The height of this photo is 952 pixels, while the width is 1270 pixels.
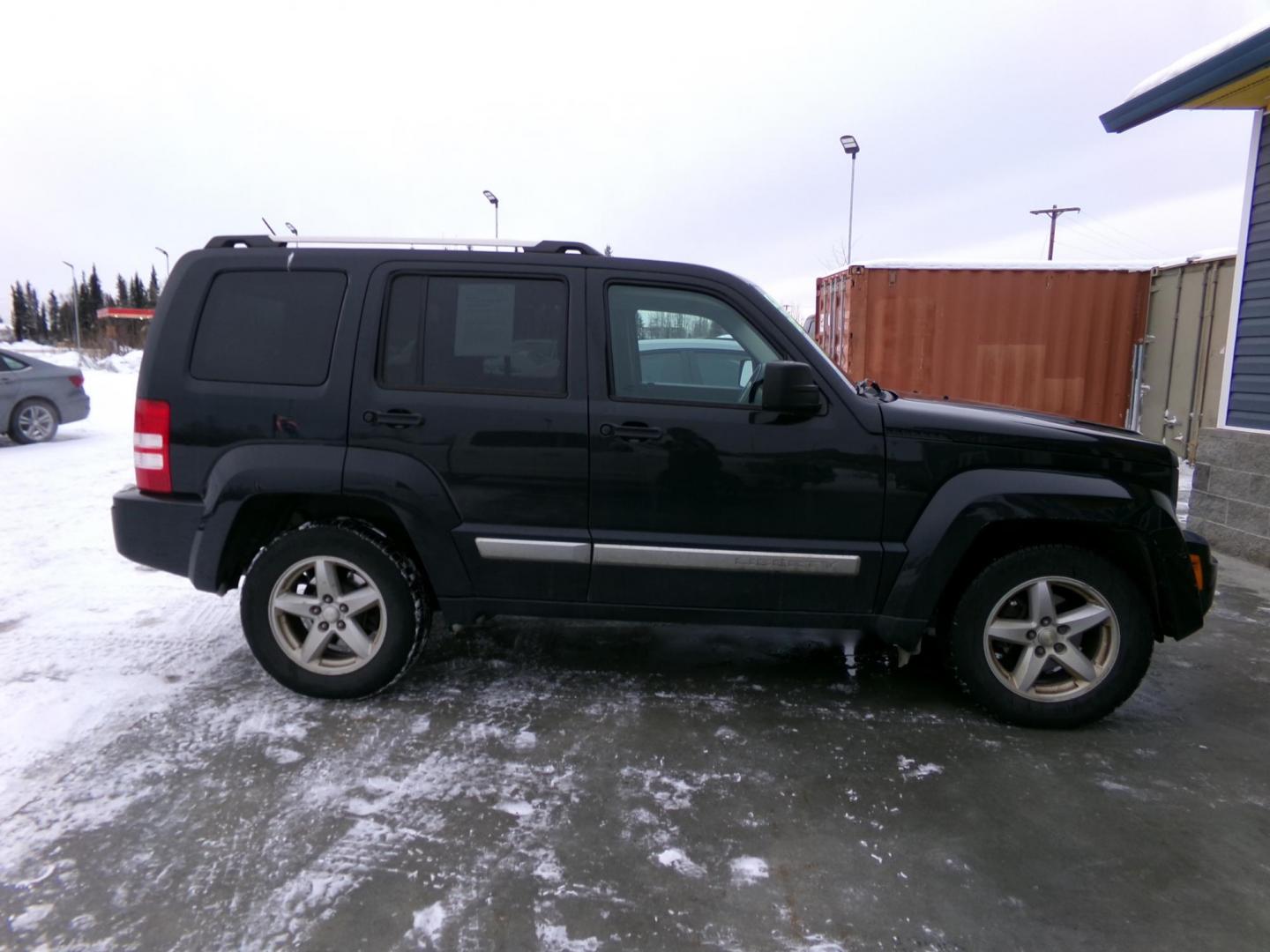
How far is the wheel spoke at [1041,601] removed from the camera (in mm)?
3402

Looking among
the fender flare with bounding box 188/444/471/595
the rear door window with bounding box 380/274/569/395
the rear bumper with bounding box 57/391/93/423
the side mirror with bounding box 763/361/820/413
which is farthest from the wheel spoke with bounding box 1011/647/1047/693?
the rear bumper with bounding box 57/391/93/423

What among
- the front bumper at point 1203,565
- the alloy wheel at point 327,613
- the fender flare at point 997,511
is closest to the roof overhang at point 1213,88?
the front bumper at point 1203,565

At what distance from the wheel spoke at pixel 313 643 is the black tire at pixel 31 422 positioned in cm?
1040

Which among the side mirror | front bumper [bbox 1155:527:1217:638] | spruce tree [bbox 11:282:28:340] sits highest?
spruce tree [bbox 11:282:28:340]

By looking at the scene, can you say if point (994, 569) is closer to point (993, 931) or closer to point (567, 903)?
point (993, 931)

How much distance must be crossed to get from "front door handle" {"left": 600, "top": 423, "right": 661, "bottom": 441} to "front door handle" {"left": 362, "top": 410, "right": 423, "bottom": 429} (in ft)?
2.56

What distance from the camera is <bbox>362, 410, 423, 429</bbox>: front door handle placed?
3447 millimetres

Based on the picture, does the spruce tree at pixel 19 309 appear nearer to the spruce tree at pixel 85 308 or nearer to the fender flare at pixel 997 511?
the spruce tree at pixel 85 308

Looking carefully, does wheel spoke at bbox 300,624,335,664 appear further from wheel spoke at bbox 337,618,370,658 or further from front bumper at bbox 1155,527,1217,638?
front bumper at bbox 1155,527,1217,638

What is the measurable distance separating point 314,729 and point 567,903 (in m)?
1.50

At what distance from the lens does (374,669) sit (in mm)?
3572

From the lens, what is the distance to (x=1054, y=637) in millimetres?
3428

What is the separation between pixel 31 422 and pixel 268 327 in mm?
10311

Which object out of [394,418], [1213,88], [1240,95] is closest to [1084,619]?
[394,418]
